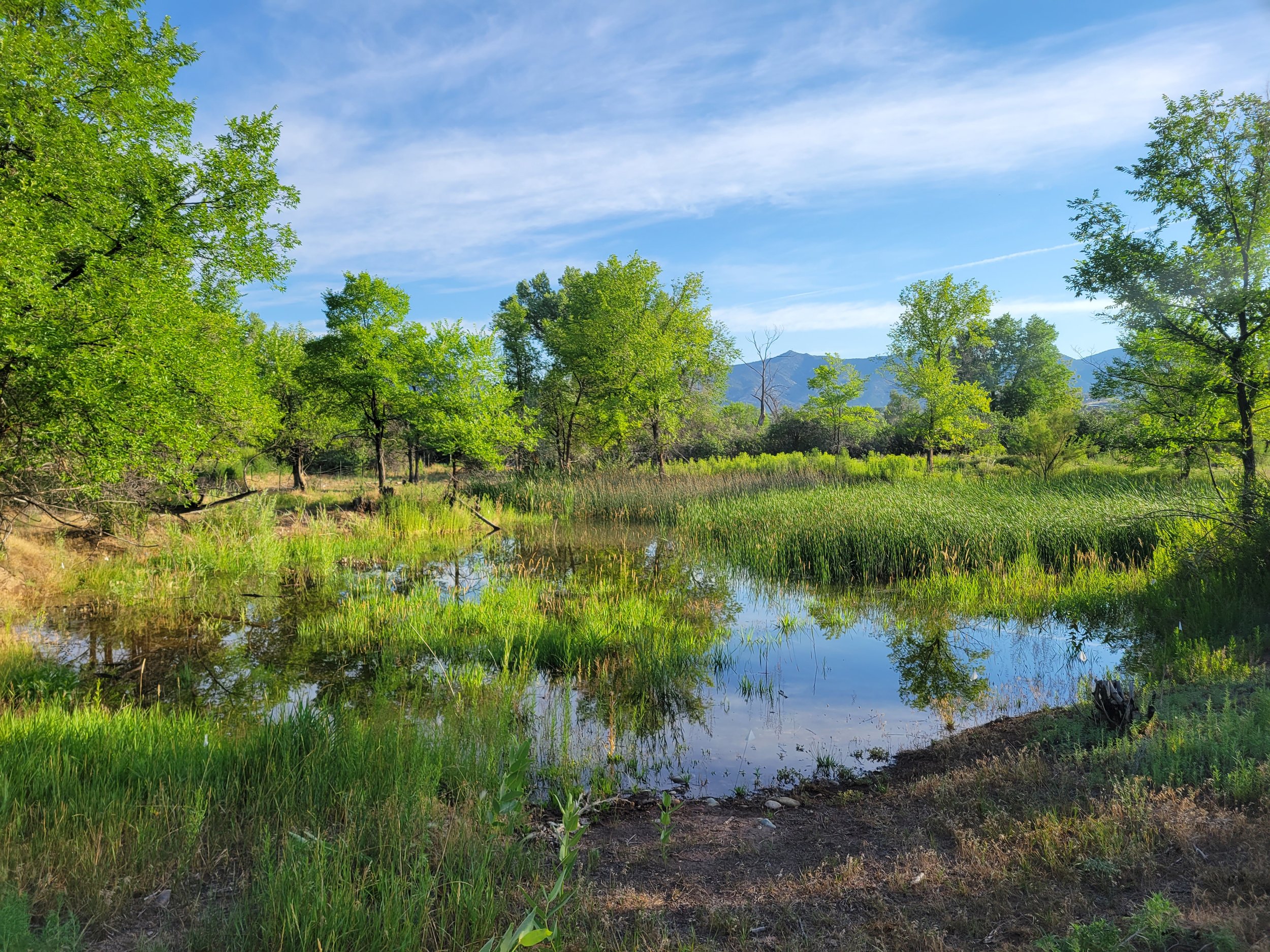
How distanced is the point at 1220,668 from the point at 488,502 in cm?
1854

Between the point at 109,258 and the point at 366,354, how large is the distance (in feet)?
42.9

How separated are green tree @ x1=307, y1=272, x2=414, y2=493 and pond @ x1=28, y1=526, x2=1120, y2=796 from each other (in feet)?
42.9

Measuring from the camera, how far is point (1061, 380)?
48.6 metres

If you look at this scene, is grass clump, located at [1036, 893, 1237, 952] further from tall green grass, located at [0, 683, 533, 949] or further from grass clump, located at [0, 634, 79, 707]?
grass clump, located at [0, 634, 79, 707]

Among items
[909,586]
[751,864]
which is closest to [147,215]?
[751,864]

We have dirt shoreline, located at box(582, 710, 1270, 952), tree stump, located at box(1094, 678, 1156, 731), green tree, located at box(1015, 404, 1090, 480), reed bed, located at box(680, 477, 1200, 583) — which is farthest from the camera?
green tree, located at box(1015, 404, 1090, 480)

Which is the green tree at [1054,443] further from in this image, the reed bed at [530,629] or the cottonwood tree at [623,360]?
the reed bed at [530,629]

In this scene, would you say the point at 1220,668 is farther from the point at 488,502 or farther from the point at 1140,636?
the point at 488,502

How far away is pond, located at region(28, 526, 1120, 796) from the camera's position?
5688 millimetres

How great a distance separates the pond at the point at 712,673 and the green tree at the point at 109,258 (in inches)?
101

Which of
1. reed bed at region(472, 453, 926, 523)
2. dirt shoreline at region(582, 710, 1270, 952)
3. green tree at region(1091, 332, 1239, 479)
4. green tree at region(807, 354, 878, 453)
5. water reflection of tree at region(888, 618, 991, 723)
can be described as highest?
green tree at region(807, 354, 878, 453)

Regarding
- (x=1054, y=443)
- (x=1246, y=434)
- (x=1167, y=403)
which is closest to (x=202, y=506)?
(x=1167, y=403)

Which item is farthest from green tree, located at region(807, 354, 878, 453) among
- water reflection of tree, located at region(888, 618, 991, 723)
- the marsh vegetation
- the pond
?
water reflection of tree, located at region(888, 618, 991, 723)

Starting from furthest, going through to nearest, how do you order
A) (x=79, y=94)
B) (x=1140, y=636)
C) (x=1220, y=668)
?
(x=79, y=94)
(x=1140, y=636)
(x=1220, y=668)
